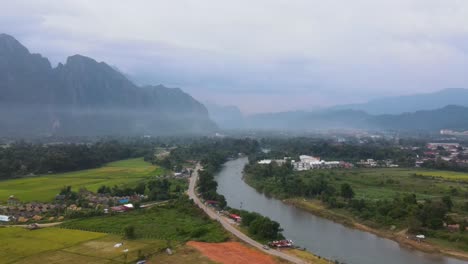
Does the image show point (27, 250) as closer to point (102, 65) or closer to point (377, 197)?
point (377, 197)

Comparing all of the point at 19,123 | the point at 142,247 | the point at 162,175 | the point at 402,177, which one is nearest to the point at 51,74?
the point at 19,123

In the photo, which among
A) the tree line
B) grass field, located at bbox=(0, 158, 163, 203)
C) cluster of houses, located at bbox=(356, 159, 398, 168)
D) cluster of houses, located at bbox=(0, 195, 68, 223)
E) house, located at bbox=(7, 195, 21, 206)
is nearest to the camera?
cluster of houses, located at bbox=(0, 195, 68, 223)

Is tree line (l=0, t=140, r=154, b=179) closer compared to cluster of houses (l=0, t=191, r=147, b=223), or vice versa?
cluster of houses (l=0, t=191, r=147, b=223)

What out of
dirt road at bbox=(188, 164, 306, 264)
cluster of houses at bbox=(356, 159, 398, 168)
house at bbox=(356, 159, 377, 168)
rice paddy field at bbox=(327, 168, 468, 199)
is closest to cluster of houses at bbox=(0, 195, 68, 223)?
dirt road at bbox=(188, 164, 306, 264)

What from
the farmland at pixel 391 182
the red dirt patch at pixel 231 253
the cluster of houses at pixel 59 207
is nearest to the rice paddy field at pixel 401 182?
the farmland at pixel 391 182

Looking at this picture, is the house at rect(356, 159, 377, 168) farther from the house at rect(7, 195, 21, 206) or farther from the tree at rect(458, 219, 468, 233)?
the house at rect(7, 195, 21, 206)

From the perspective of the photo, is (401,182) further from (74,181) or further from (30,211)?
(30,211)

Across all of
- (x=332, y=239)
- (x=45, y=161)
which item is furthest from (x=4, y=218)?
(x=45, y=161)
